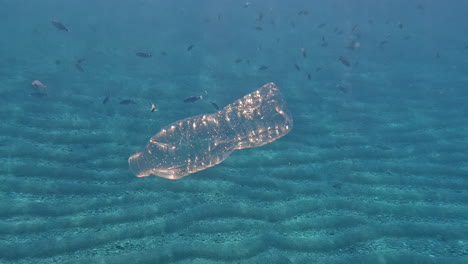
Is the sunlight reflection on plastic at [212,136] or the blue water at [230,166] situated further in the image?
the sunlight reflection on plastic at [212,136]

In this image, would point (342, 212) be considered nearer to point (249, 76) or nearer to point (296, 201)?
point (296, 201)

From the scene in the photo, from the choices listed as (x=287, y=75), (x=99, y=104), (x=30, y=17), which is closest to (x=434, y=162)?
(x=287, y=75)

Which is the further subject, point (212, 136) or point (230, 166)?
point (212, 136)

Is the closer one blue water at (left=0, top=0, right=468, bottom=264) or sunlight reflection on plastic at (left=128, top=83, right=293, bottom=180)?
blue water at (left=0, top=0, right=468, bottom=264)
